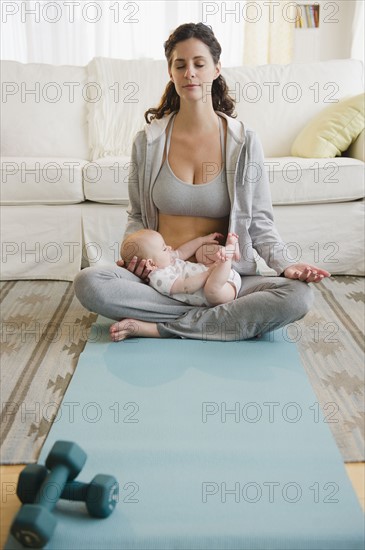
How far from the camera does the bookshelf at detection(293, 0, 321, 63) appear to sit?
414 centimetres

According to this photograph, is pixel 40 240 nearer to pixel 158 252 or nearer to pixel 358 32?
pixel 158 252

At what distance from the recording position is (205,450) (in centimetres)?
144

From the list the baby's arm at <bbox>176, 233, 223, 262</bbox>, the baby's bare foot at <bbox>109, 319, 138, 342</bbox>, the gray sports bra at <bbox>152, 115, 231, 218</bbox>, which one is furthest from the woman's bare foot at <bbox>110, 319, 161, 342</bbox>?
the gray sports bra at <bbox>152, 115, 231, 218</bbox>

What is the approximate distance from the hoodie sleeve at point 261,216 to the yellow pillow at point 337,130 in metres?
0.81

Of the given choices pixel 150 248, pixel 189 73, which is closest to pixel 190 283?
pixel 150 248

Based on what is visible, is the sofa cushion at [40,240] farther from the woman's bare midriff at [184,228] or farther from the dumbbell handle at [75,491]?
the dumbbell handle at [75,491]

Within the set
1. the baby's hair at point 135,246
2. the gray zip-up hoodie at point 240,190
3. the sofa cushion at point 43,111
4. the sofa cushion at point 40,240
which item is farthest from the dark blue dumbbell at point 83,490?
the sofa cushion at point 43,111

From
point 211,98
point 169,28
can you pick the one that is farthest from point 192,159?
point 169,28

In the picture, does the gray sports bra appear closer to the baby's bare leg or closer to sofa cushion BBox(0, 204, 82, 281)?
the baby's bare leg

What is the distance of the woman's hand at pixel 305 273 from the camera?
196cm

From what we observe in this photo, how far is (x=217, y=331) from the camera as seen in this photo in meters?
2.06

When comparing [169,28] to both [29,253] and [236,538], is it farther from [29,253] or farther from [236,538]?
[236,538]

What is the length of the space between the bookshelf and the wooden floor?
3345 mm

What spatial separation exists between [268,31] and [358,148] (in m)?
1.56
